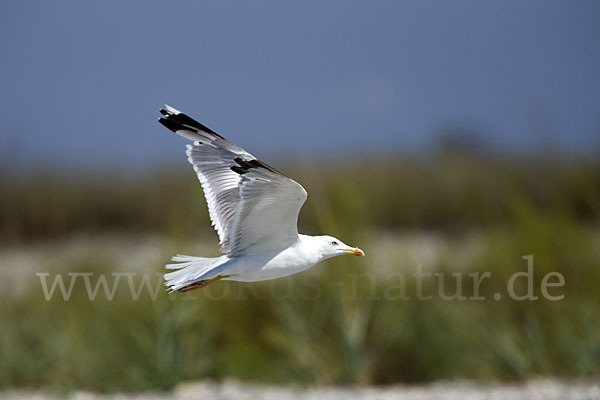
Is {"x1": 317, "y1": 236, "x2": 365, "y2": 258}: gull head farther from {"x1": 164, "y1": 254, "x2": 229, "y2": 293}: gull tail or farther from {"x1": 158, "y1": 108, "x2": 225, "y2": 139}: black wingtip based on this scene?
{"x1": 158, "y1": 108, "x2": 225, "y2": 139}: black wingtip

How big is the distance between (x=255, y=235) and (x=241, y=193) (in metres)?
0.36

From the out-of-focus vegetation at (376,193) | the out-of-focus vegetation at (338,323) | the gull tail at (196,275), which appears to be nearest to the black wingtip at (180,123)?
the gull tail at (196,275)

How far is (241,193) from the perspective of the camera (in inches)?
155

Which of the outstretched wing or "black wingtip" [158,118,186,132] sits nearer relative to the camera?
the outstretched wing

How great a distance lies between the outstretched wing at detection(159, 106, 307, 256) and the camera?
152 inches

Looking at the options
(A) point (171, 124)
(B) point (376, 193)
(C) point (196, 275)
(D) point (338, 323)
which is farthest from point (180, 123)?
(B) point (376, 193)

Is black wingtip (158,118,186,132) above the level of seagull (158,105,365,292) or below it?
above

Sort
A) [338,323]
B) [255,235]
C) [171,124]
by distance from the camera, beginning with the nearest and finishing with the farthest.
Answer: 1. [255,235]
2. [171,124]
3. [338,323]

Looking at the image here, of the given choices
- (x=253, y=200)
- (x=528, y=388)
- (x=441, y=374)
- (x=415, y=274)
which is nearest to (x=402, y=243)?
(x=415, y=274)

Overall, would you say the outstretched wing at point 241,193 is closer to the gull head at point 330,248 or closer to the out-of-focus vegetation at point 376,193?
the gull head at point 330,248

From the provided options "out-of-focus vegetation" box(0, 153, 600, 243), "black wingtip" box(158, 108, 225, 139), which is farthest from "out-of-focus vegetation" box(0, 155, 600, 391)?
"black wingtip" box(158, 108, 225, 139)

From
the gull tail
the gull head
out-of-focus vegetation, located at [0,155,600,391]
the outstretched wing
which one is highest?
the outstretched wing

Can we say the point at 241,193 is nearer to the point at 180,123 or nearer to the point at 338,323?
the point at 180,123

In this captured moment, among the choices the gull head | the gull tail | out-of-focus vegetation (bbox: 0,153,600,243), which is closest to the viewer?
the gull tail
